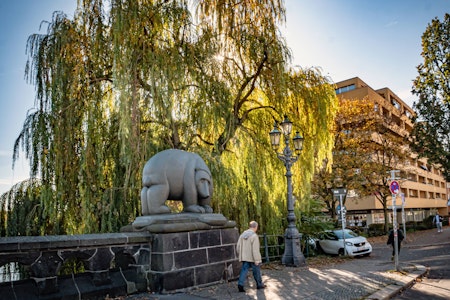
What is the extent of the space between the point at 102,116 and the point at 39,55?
2.39 metres

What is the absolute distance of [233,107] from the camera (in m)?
12.4

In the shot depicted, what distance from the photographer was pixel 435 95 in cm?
2681

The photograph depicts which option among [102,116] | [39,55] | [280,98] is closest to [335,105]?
[280,98]

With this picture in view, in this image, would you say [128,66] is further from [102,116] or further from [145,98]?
[102,116]

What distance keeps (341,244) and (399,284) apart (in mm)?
8751

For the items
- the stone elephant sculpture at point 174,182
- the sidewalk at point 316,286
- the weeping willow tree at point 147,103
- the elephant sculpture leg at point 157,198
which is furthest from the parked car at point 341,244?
the elephant sculpture leg at point 157,198

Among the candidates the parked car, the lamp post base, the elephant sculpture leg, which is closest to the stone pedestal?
the elephant sculpture leg

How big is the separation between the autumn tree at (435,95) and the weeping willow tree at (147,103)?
17.3 metres

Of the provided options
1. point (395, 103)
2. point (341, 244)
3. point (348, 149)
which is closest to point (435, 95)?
point (348, 149)

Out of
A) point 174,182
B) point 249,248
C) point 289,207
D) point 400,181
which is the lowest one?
point 249,248

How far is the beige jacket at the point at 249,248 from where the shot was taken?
753 centimetres

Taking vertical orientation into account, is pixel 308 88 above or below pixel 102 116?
above

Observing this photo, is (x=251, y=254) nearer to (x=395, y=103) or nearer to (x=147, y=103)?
(x=147, y=103)

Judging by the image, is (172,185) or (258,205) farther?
(258,205)
